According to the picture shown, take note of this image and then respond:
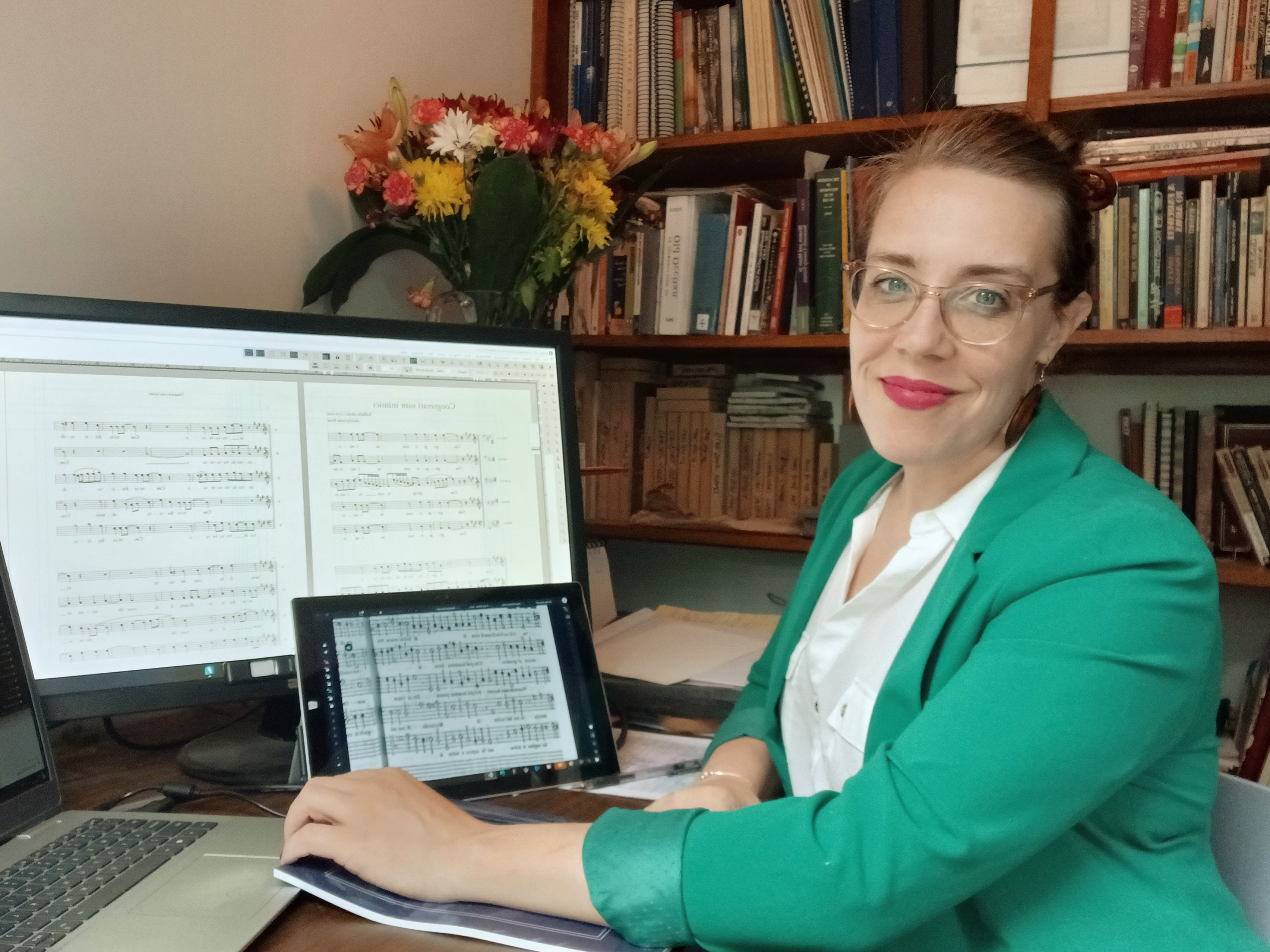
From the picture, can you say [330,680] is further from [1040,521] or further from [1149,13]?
[1149,13]

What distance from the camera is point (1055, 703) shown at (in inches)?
25.8

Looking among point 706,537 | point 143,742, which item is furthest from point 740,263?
point 143,742

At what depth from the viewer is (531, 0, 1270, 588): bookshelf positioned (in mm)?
1712

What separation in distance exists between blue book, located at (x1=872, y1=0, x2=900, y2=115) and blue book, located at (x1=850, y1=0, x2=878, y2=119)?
10 millimetres

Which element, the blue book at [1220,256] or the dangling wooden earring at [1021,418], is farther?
the blue book at [1220,256]

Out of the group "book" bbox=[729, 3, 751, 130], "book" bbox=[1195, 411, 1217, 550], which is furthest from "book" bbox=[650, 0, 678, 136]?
"book" bbox=[1195, 411, 1217, 550]


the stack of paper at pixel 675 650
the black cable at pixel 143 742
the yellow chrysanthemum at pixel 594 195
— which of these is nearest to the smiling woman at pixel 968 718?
the stack of paper at pixel 675 650

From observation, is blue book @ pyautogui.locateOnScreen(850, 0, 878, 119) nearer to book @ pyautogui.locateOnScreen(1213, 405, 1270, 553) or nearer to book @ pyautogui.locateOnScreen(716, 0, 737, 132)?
book @ pyautogui.locateOnScreen(716, 0, 737, 132)

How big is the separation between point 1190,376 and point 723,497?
37.5 inches

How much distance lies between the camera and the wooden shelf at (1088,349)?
5.62ft

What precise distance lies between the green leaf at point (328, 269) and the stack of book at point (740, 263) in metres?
0.69

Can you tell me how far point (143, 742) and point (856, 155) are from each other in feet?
5.34

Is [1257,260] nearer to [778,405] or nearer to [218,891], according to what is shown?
[778,405]

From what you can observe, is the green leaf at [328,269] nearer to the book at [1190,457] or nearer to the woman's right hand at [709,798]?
the woman's right hand at [709,798]
